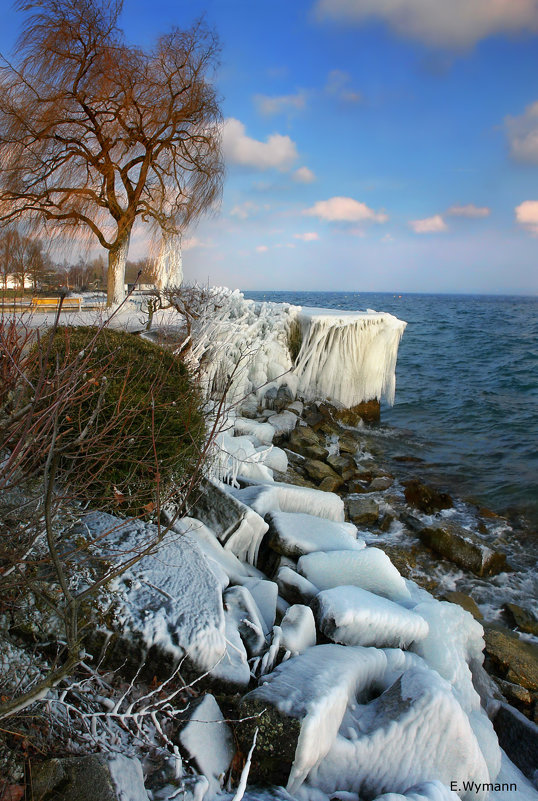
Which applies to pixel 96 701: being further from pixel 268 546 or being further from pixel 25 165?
pixel 25 165

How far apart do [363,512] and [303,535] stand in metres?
2.90

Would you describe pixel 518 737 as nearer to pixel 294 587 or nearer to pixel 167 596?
pixel 294 587

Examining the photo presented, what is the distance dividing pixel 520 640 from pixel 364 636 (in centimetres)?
248

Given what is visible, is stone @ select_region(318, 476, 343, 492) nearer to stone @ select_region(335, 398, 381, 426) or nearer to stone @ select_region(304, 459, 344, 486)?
stone @ select_region(304, 459, 344, 486)

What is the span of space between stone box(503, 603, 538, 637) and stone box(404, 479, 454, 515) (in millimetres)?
2409

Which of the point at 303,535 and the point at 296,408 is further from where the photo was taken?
the point at 296,408

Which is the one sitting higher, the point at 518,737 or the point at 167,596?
the point at 167,596

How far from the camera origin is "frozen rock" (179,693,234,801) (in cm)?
210

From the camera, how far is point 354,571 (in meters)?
3.89

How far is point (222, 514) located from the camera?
4.11m

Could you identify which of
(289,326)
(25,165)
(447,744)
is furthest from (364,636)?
(25,165)

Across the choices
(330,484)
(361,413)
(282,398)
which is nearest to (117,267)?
(282,398)

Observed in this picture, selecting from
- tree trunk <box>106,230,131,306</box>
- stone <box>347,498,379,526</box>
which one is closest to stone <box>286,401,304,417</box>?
stone <box>347,498,379,526</box>

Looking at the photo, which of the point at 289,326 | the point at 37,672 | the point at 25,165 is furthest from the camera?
the point at 25,165
